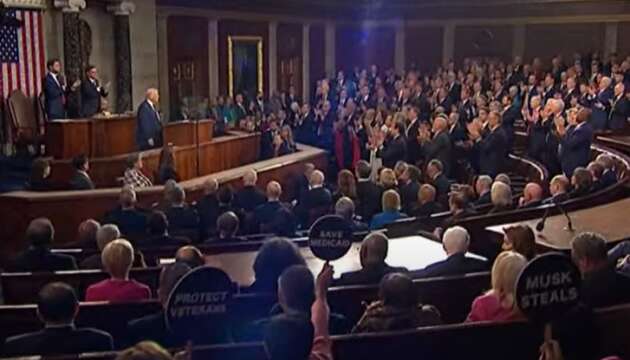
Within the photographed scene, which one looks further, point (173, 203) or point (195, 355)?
point (173, 203)

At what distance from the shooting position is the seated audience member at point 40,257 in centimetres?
634

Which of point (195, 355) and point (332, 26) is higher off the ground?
point (332, 26)

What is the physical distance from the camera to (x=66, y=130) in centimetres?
1159

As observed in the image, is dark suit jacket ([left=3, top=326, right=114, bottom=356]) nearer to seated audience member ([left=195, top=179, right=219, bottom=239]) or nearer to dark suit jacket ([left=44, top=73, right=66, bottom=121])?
seated audience member ([left=195, top=179, right=219, bottom=239])

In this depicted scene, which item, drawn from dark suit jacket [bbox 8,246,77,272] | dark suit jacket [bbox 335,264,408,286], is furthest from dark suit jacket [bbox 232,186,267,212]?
dark suit jacket [bbox 335,264,408,286]

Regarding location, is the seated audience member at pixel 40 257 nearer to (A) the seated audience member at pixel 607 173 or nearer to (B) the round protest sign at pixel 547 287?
(B) the round protest sign at pixel 547 287

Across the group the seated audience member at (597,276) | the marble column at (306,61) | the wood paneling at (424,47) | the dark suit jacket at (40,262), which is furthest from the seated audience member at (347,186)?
the wood paneling at (424,47)

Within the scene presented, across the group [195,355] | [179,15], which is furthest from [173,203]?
[179,15]

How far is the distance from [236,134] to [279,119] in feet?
5.88

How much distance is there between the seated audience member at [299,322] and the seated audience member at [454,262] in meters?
1.41

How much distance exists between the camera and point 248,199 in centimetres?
941

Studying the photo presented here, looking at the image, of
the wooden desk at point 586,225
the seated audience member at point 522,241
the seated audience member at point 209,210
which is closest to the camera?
the seated audience member at point 522,241

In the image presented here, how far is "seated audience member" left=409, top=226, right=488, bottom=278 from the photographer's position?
19.0 ft

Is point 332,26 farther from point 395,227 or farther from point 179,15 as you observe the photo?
point 395,227
